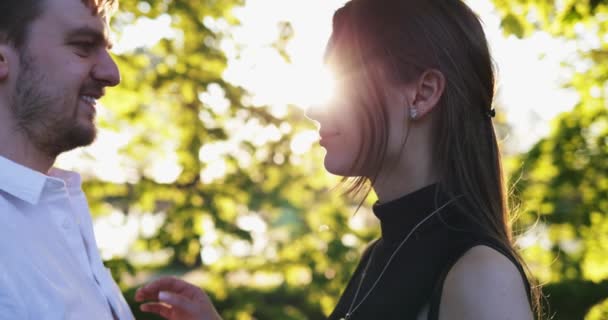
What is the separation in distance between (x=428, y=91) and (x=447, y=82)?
6cm

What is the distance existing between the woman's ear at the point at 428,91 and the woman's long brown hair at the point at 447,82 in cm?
2

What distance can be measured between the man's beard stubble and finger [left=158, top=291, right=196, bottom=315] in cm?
60

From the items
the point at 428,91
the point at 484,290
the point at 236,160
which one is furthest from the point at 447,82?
the point at 236,160

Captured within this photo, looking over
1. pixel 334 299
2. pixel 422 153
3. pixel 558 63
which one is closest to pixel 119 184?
pixel 334 299

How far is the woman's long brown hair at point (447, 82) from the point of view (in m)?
2.01

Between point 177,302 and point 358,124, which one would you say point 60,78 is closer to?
point 177,302

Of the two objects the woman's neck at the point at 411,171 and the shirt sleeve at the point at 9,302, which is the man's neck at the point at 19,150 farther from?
the woman's neck at the point at 411,171

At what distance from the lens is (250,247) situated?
5.65 m

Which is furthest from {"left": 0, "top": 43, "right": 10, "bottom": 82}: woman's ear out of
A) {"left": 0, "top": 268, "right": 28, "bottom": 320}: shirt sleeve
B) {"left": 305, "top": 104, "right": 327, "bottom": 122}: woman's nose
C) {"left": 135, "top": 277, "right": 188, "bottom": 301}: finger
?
{"left": 305, "top": 104, "right": 327, "bottom": 122}: woman's nose

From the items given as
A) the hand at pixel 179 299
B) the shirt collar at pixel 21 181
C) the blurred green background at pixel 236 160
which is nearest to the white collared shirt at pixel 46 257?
the shirt collar at pixel 21 181

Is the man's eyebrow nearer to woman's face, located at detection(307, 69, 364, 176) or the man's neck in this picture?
the man's neck

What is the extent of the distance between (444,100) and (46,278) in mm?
1235

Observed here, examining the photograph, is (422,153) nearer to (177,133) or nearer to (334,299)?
(334,299)

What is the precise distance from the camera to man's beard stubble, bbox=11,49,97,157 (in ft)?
7.61
